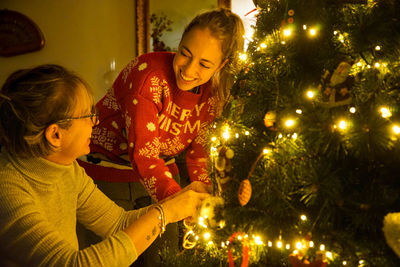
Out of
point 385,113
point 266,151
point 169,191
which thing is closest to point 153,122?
point 169,191

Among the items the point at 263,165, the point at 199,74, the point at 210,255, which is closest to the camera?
the point at 263,165

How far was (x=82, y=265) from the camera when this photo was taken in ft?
2.56

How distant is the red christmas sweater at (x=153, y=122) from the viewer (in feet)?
3.62

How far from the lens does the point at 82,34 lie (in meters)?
2.85

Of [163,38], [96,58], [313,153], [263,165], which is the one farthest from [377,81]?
[96,58]

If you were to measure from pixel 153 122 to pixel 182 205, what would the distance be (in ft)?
1.03

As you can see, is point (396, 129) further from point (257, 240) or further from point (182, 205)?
point (182, 205)

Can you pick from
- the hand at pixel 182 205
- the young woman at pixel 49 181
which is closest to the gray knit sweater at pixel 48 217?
the young woman at pixel 49 181

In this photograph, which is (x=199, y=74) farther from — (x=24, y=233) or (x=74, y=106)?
(x=24, y=233)

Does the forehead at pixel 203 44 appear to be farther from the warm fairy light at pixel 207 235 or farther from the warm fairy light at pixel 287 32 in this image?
the warm fairy light at pixel 207 235

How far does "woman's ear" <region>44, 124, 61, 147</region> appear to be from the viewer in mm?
882

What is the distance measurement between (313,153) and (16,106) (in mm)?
730

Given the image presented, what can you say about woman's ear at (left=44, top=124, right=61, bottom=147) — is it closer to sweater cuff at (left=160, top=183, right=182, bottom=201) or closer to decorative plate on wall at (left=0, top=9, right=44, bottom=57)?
sweater cuff at (left=160, top=183, right=182, bottom=201)

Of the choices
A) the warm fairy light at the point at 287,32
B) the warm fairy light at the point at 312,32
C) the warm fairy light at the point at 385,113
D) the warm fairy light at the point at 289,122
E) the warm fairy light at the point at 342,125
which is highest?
the warm fairy light at the point at 312,32
